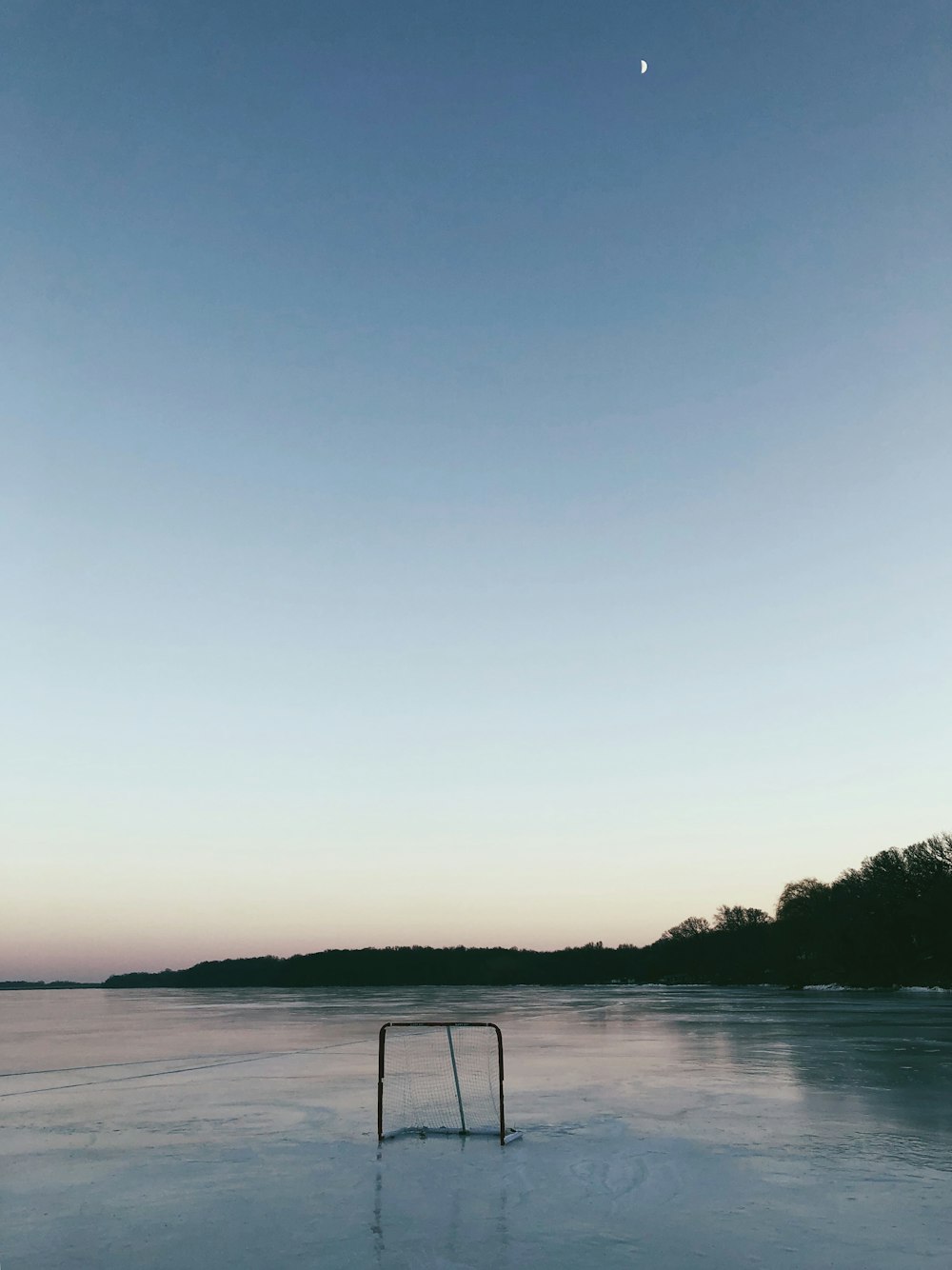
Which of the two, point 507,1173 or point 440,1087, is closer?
point 507,1173

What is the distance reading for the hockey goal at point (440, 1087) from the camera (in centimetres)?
1483

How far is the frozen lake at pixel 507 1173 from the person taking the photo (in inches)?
342

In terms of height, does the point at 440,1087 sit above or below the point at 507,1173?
above

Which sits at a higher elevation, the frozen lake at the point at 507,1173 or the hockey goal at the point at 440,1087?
the hockey goal at the point at 440,1087

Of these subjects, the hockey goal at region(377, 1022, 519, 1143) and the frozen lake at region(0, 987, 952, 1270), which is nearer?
the frozen lake at region(0, 987, 952, 1270)

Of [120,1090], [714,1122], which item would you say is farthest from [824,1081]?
[120,1090]

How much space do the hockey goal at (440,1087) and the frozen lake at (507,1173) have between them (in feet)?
1.89

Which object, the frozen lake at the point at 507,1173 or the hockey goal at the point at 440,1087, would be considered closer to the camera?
the frozen lake at the point at 507,1173

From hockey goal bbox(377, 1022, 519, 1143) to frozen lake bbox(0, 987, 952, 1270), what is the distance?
58 centimetres

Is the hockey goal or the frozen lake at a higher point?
the hockey goal

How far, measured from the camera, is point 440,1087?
20.8m

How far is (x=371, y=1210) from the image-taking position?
32.5ft

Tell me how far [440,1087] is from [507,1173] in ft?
32.3

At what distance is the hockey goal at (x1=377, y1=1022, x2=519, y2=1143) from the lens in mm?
14828
